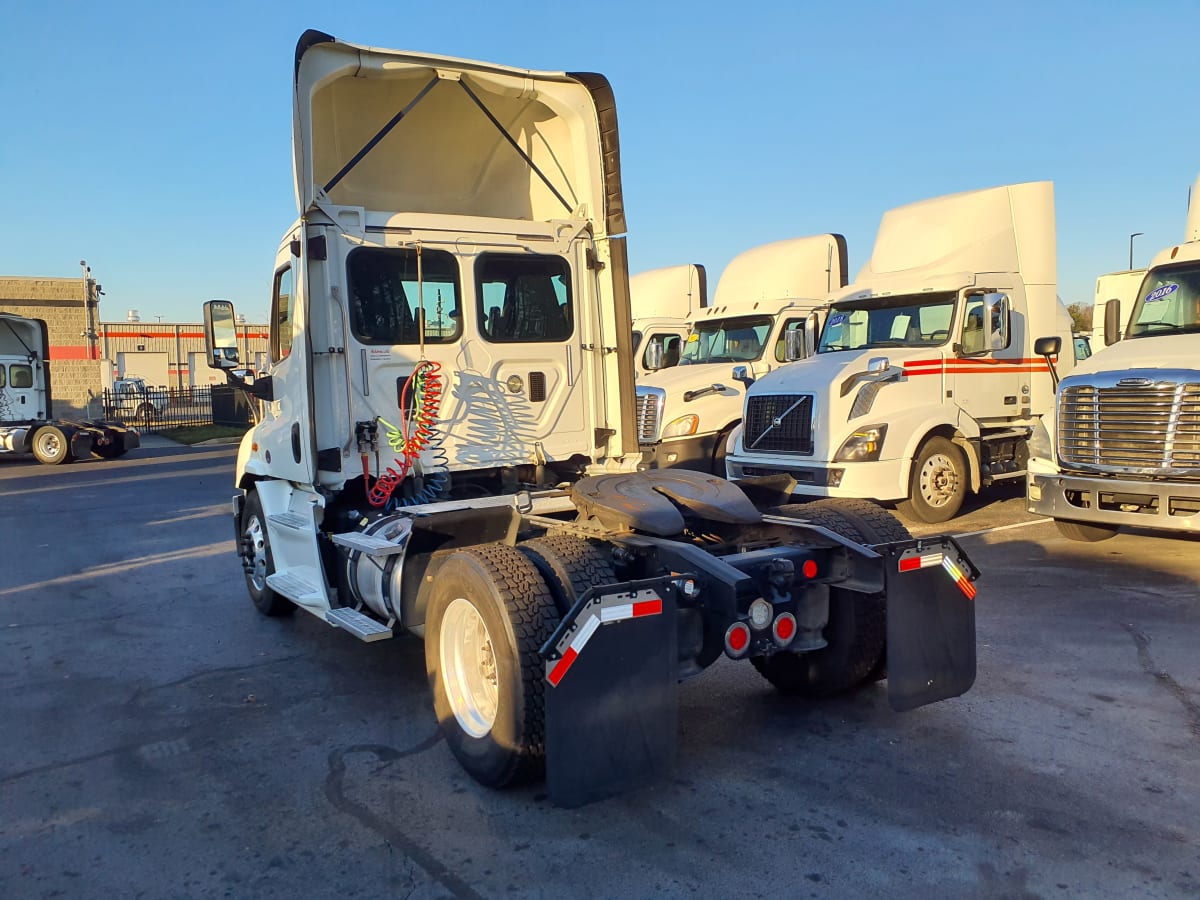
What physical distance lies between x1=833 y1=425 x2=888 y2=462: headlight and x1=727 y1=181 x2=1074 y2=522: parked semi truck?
0.01 meters

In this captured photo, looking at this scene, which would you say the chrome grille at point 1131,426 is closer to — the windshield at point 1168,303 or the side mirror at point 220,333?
the windshield at point 1168,303

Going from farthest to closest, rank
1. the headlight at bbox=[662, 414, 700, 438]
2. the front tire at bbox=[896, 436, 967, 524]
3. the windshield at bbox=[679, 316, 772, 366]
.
Result: the windshield at bbox=[679, 316, 772, 366] < the headlight at bbox=[662, 414, 700, 438] < the front tire at bbox=[896, 436, 967, 524]

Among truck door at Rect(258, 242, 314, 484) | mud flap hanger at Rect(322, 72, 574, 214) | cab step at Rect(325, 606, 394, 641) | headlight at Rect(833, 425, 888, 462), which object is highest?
mud flap hanger at Rect(322, 72, 574, 214)

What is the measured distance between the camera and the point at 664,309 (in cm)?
1856

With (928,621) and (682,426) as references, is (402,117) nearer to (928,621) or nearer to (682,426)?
(928,621)

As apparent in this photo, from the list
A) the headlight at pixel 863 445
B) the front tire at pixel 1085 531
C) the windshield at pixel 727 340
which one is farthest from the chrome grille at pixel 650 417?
the front tire at pixel 1085 531

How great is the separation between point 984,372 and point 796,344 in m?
2.57

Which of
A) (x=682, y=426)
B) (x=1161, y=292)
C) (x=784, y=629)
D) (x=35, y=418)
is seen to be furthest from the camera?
(x=35, y=418)

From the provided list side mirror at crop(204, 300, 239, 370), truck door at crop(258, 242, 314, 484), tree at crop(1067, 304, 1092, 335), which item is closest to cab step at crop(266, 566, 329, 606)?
truck door at crop(258, 242, 314, 484)

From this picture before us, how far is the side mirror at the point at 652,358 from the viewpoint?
1544 cm

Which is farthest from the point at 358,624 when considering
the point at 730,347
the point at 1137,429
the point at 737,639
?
the point at 730,347

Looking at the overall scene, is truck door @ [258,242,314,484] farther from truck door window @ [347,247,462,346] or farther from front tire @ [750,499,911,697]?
front tire @ [750,499,911,697]

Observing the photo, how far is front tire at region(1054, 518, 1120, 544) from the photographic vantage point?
30.4 feet

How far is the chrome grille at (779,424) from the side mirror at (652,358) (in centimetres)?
409
